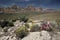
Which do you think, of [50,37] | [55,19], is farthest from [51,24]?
[50,37]

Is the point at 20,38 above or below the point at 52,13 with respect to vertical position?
below

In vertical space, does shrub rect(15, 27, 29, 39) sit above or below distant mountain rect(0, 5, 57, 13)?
below

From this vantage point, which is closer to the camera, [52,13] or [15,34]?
[15,34]

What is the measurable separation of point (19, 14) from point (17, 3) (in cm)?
99

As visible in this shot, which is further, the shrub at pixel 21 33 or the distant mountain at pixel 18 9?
the distant mountain at pixel 18 9

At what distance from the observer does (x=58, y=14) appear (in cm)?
1274

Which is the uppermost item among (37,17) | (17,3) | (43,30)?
(17,3)

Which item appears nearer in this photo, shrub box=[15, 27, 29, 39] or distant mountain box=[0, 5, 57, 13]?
shrub box=[15, 27, 29, 39]

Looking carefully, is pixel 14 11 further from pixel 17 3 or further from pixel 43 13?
pixel 43 13

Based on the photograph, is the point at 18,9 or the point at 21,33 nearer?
the point at 21,33

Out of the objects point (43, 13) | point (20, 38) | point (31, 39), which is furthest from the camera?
point (43, 13)

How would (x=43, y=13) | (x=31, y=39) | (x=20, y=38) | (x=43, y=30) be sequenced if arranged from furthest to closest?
(x=43, y=13) → (x=43, y=30) → (x=20, y=38) → (x=31, y=39)

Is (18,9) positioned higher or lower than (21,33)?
higher

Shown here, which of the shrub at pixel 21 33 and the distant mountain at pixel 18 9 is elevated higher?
the distant mountain at pixel 18 9
